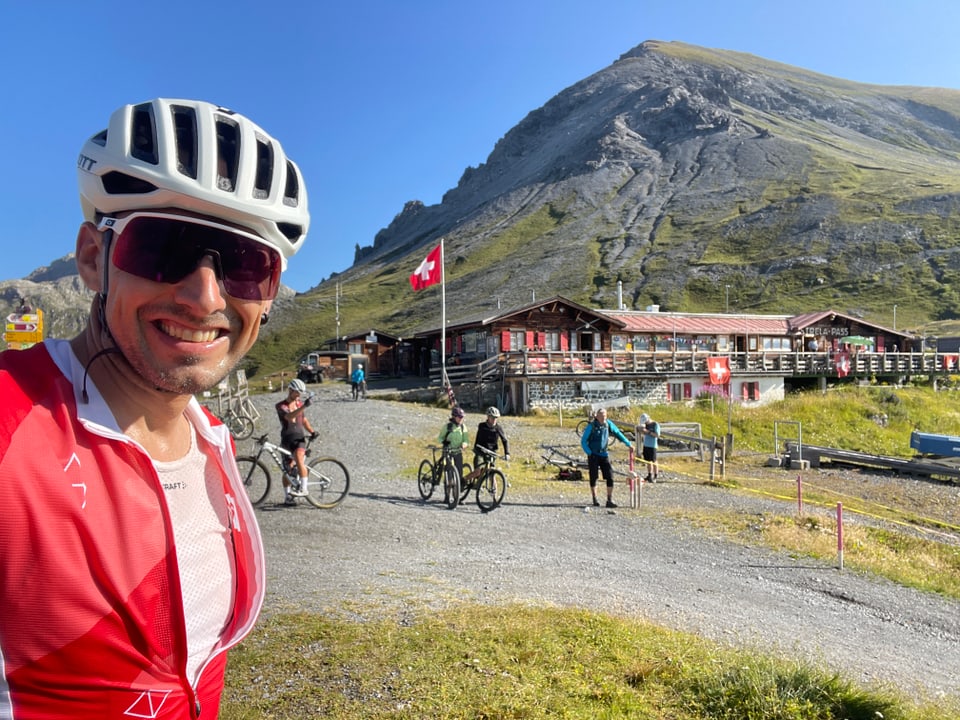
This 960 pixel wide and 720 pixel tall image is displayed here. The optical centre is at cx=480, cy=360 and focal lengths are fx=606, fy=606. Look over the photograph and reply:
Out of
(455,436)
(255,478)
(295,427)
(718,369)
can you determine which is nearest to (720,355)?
(718,369)

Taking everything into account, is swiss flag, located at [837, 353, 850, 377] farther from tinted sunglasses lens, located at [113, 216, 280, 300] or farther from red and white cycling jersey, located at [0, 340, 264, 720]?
red and white cycling jersey, located at [0, 340, 264, 720]

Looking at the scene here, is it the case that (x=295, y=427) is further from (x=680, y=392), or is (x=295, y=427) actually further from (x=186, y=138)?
(x=680, y=392)

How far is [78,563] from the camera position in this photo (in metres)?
1.34

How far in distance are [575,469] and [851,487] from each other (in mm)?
10661

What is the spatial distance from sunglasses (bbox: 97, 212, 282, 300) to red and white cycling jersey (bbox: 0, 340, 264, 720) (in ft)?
1.01

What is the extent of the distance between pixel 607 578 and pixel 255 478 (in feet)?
25.2

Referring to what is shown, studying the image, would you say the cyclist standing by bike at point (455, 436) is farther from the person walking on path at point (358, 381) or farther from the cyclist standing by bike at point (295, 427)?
the person walking on path at point (358, 381)

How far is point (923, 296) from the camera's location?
88375mm

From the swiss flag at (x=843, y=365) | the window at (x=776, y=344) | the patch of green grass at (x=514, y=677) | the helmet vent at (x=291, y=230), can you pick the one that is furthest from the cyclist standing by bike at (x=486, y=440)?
the window at (x=776, y=344)

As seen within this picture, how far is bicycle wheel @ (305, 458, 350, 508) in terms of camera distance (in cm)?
1102

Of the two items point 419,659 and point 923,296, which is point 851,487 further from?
point 923,296

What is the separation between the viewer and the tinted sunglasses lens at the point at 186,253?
5.30 ft

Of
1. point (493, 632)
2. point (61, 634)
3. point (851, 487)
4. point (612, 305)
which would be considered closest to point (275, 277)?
point (61, 634)

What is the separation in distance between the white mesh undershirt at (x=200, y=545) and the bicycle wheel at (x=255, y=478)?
8.71 metres
